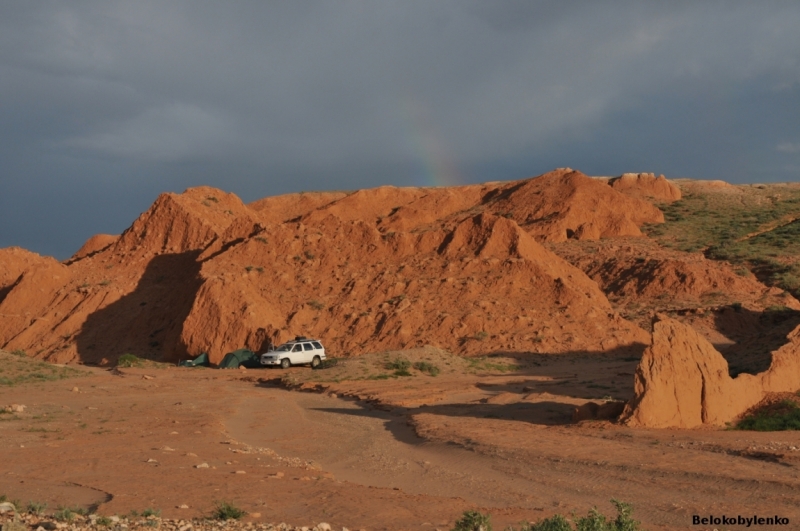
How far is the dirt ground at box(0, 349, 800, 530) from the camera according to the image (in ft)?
32.3

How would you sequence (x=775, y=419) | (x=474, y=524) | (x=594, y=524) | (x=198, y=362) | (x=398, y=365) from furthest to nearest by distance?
(x=198, y=362) → (x=398, y=365) → (x=775, y=419) → (x=474, y=524) → (x=594, y=524)

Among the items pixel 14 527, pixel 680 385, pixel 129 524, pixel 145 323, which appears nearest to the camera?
pixel 14 527

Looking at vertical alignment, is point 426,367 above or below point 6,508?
above

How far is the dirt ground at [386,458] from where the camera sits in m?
9.84

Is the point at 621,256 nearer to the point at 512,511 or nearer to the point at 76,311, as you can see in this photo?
the point at 76,311

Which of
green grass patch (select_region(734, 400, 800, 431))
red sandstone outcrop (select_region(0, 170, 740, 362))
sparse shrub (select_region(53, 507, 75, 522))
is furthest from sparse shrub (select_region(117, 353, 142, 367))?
sparse shrub (select_region(53, 507, 75, 522))

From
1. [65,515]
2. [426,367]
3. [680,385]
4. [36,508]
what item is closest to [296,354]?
[426,367]

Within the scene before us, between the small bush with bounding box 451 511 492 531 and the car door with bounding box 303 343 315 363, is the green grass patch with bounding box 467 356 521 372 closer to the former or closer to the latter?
the car door with bounding box 303 343 315 363

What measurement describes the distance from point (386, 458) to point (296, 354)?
18.5 meters

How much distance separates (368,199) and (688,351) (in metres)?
61.6

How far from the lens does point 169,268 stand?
44875mm

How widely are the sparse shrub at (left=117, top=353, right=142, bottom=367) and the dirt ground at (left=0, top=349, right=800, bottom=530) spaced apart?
33.0 ft

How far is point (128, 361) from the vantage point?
35.2m

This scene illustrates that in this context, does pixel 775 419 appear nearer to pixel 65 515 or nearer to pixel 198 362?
pixel 65 515
